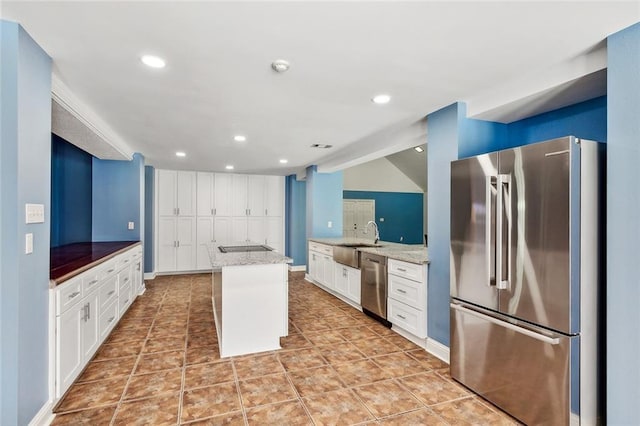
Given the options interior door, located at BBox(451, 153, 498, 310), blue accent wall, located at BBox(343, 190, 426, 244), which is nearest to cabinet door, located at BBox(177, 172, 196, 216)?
blue accent wall, located at BBox(343, 190, 426, 244)

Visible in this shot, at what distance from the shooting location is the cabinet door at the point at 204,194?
716 cm

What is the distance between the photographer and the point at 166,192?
6.94m

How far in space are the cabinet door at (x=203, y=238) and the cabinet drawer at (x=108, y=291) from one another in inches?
140

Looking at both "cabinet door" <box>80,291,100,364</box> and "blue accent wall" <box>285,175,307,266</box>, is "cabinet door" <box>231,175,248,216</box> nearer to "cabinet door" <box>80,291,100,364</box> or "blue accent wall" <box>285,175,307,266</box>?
"blue accent wall" <box>285,175,307,266</box>

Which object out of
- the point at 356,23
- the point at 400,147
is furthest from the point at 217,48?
the point at 400,147

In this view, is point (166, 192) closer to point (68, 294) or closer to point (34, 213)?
point (68, 294)

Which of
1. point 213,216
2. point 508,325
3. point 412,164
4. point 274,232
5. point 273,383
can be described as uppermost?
point 412,164

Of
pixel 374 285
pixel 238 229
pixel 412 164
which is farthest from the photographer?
pixel 412 164

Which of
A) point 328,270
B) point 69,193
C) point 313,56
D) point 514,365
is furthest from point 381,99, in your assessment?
point 69,193

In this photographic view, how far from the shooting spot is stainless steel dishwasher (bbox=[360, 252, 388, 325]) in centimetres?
380

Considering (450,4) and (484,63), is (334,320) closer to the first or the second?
(484,63)

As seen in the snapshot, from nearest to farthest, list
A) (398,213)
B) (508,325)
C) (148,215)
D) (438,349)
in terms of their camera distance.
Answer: (508,325) → (438,349) → (148,215) → (398,213)

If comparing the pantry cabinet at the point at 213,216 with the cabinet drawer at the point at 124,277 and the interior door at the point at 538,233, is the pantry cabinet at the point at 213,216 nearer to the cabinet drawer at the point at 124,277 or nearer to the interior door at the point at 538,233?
the cabinet drawer at the point at 124,277

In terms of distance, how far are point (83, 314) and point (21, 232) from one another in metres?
1.12
